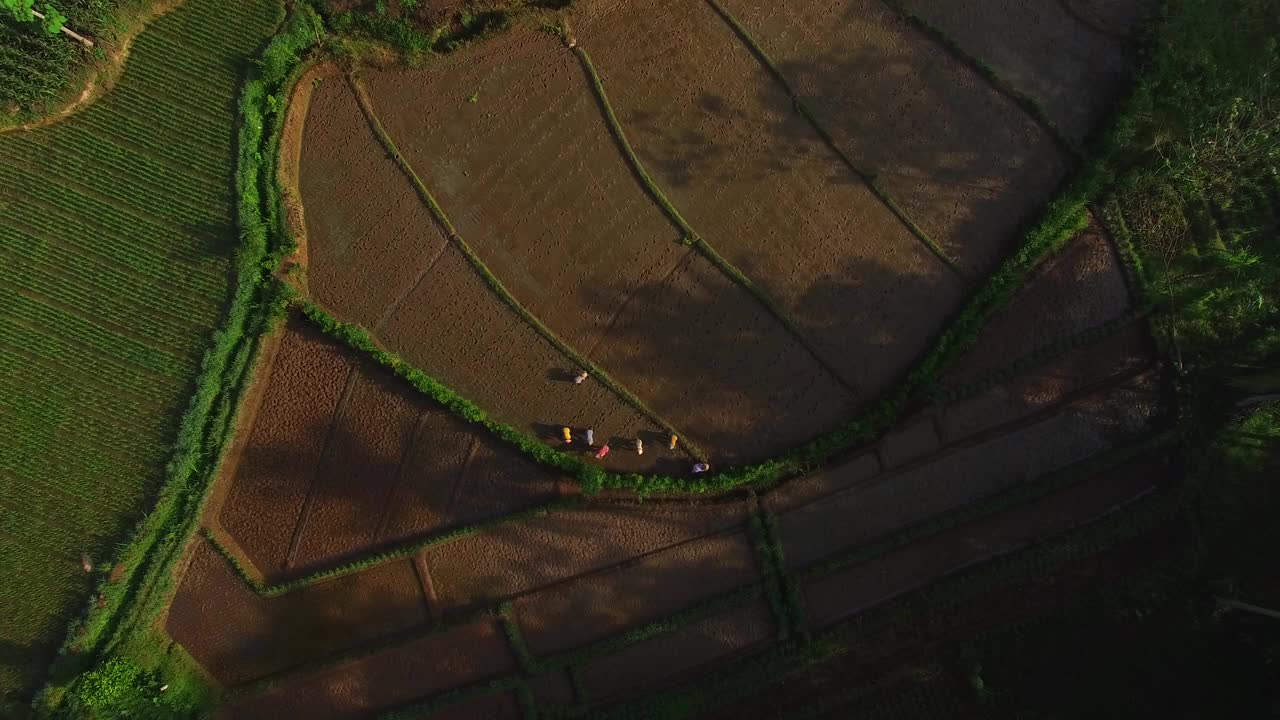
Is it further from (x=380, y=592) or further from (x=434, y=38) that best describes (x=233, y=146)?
(x=380, y=592)

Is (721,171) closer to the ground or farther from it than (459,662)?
farther from it

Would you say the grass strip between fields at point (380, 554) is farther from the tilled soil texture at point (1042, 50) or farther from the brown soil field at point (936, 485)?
the tilled soil texture at point (1042, 50)

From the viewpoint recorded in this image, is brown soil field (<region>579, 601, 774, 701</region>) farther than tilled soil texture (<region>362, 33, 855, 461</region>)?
No

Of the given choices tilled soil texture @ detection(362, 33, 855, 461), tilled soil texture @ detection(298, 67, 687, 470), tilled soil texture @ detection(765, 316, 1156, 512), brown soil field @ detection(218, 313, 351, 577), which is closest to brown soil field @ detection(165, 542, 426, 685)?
brown soil field @ detection(218, 313, 351, 577)

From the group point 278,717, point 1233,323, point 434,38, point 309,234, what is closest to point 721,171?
point 434,38

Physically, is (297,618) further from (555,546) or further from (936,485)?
(936,485)

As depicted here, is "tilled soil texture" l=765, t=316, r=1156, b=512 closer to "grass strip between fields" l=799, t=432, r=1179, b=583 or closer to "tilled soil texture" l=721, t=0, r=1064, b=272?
"grass strip between fields" l=799, t=432, r=1179, b=583
